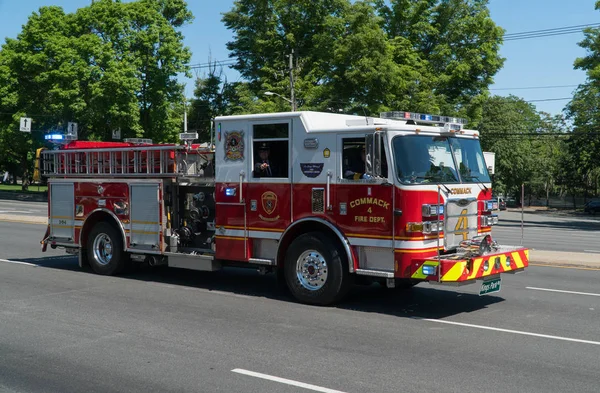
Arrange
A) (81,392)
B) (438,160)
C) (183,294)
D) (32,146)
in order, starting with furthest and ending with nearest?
(32,146)
(183,294)
(438,160)
(81,392)

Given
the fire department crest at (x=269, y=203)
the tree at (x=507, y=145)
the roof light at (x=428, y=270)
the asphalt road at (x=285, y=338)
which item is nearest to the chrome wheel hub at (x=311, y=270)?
the asphalt road at (x=285, y=338)

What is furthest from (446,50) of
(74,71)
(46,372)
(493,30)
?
(46,372)

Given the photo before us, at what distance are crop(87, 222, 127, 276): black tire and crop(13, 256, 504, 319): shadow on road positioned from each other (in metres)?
0.25

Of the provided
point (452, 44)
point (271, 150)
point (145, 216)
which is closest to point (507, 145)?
point (452, 44)

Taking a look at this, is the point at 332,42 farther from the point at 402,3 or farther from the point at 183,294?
the point at 183,294

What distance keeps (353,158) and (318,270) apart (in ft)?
5.56

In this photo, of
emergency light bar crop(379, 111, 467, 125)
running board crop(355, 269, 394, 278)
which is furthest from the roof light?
emergency light bar crop(379, 111, 467, 125)

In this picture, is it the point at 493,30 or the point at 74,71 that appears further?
the point at 74,71

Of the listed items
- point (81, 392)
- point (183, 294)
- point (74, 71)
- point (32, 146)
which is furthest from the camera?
point (32, 146)

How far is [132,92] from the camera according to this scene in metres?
45.9

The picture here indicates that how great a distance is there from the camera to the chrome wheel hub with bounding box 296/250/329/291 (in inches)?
370

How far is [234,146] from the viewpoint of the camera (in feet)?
33.7

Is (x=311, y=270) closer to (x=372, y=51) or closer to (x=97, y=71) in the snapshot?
(x=372, y=51)

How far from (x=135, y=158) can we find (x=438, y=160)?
5.51m
